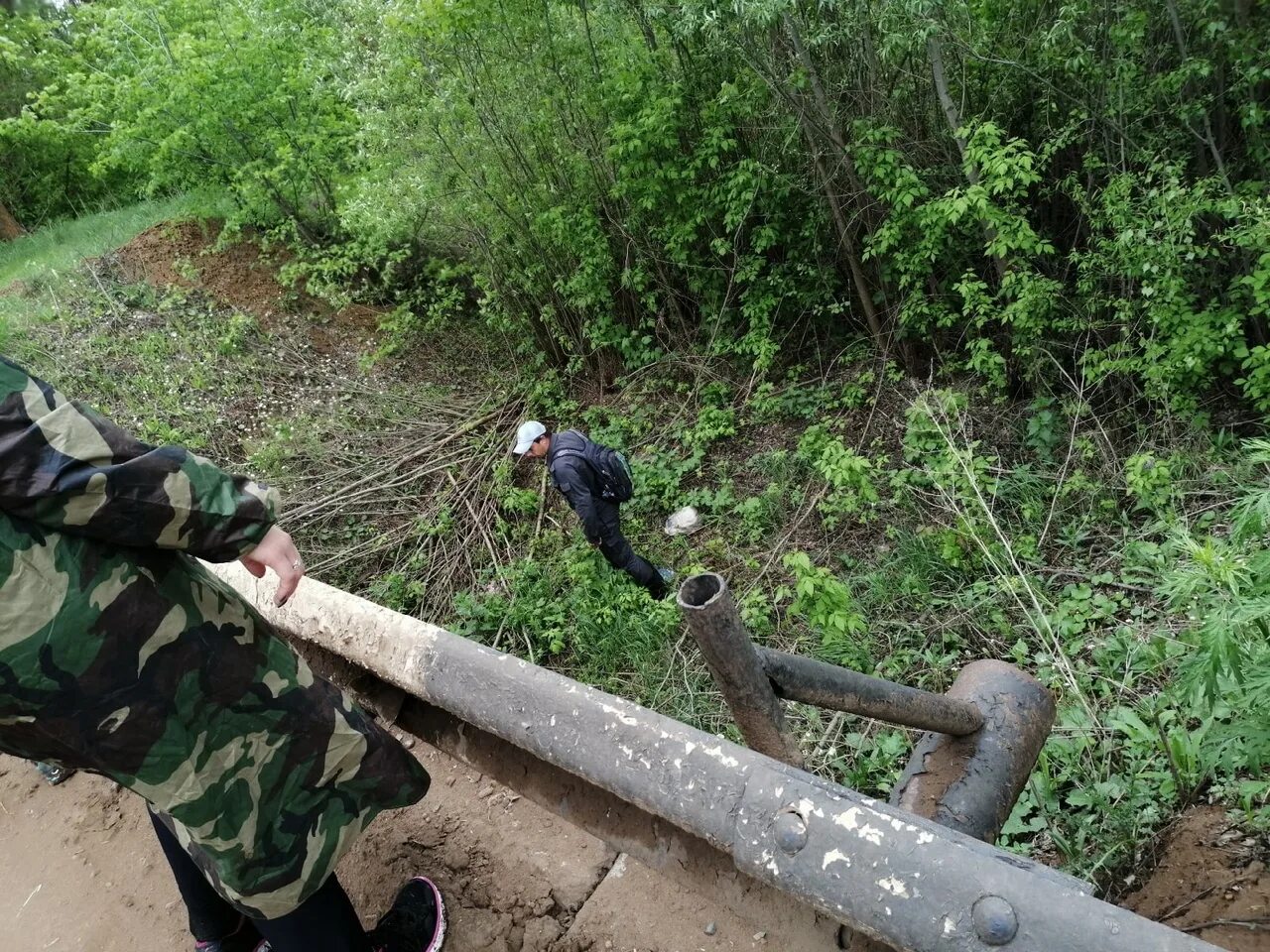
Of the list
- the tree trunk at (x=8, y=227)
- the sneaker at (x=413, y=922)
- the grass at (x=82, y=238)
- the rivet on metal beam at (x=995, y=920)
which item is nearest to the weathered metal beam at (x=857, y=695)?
the rivet on metal beam at (x=995, y=920)

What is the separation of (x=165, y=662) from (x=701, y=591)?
1091 mm

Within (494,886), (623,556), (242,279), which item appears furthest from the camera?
(242,279)

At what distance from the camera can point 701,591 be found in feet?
5.09

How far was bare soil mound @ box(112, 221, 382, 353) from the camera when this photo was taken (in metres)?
9.88

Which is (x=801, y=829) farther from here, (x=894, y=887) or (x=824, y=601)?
(x=824, y=601)

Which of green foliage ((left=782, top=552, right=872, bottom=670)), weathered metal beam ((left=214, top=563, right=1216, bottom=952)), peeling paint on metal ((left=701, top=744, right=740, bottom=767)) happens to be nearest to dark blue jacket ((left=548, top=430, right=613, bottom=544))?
green foliage ((left=782, top=552, right=872, bottom=670))

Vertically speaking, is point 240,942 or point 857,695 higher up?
point 857,695

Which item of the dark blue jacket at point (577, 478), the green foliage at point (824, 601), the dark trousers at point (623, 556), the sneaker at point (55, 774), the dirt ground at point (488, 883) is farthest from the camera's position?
the dark trousers at point (623, 556)

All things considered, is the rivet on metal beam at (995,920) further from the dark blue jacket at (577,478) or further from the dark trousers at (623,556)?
the dark trousers at (623,556)

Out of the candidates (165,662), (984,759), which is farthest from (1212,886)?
(165,662)

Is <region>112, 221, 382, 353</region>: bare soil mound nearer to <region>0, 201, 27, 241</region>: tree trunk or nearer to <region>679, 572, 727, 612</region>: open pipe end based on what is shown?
<region>0, 201, 27, 241</region>: tree trunk

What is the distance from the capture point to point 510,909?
2348mm

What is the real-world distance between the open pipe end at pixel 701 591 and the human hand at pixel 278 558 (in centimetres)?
82

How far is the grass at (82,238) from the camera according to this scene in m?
10.4
